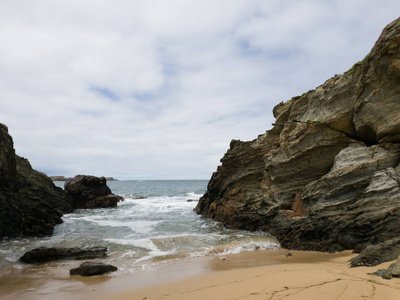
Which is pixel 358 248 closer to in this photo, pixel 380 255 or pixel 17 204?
pixel 380 255

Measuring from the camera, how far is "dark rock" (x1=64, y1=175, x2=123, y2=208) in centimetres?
3262

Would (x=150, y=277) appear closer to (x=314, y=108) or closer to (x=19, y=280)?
(x=19, y=280)

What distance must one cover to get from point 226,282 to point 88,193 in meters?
30.9

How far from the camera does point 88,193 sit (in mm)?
33094

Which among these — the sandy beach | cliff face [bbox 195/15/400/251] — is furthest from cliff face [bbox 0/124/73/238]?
cliff face [bbox 195/15/400/251]

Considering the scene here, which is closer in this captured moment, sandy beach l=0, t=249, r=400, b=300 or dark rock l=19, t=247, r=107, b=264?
sandy beach l=0, t=249, r=400, b=300

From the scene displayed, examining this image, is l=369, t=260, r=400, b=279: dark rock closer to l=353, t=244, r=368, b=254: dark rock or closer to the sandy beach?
the sandy beach

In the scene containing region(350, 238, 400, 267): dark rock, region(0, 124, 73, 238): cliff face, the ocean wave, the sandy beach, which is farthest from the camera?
region(0, 124, 73, 238): cliff face

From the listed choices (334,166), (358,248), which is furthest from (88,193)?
(358,248)

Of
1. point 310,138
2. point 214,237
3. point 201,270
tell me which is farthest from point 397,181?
point 214,237

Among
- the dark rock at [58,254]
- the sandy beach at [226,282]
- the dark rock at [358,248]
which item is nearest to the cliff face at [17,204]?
the dark rock at [58,254]

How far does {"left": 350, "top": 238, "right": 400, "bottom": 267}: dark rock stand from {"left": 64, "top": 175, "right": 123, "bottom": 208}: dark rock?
31784 mm

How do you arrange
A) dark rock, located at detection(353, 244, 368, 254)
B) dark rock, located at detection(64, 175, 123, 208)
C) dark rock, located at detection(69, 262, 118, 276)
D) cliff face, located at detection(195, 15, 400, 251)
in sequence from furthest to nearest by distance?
1. dark rock, located at detection(64, 175, 123, 208)
2. cliff face, located at detection(195, 15, 400, 251)
3. dark rock, located at detection(353, 244, 368, 254)
4. dark rock, located at detection(69, 262, 118, 276)

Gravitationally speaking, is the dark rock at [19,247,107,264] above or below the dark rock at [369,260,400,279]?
below
